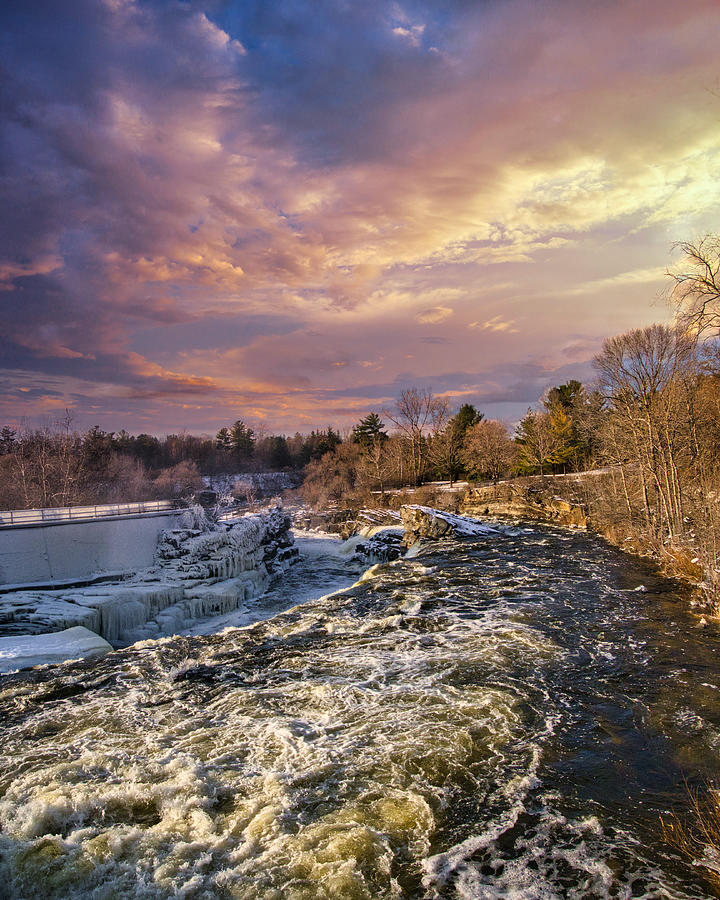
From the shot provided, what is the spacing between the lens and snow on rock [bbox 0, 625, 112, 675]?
1049 centimetres

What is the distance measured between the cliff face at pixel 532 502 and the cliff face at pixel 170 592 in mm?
19883

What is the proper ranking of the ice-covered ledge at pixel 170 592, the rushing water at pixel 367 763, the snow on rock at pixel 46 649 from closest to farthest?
the rushing water at pixel 367 763 → the snow on rock at pixel 46 649 → the ice-covered ledge at pixel 170 592

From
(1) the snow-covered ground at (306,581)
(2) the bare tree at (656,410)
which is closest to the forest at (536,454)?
(2) the bare tree at (656,410)

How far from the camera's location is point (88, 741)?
22.7 ft

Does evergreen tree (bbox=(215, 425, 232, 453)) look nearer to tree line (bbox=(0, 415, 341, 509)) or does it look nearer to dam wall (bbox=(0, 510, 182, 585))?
tree line (bbox=(0, 415, 341, 509))

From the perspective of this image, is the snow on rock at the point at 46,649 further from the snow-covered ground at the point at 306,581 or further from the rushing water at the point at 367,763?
the snow-covered ground at the point at 306,581

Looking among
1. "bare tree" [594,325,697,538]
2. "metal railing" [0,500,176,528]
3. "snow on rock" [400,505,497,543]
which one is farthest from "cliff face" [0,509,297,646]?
"bare tree" [594,325,697,538]

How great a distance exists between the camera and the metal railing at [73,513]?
1828cm

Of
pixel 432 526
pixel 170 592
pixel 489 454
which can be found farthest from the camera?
pixel 489 454

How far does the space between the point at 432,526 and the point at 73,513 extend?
1805cm

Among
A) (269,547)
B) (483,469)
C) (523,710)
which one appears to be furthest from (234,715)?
(483,469)

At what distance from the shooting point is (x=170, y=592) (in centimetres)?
1691

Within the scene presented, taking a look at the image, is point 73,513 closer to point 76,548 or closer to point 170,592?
point 76,548

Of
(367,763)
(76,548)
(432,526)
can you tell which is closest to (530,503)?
(432,526)
